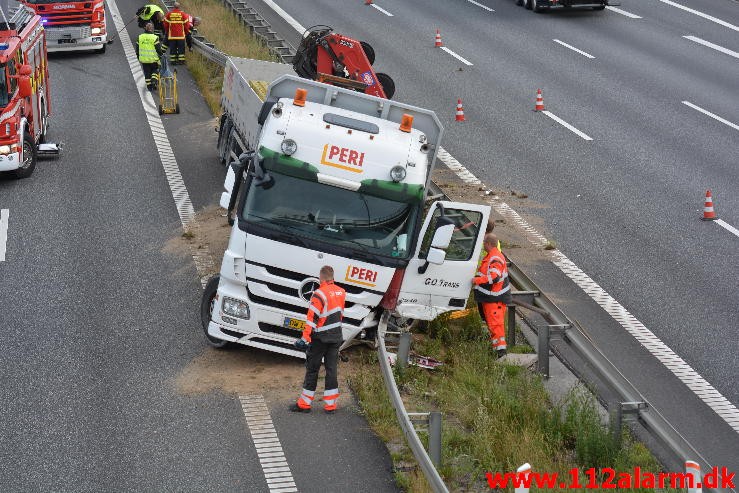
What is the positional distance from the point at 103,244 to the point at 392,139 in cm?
578

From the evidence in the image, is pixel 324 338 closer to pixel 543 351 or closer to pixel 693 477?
pixel 543 351

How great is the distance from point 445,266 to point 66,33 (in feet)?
62.5

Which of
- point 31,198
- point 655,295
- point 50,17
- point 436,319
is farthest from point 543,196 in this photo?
point 50,17

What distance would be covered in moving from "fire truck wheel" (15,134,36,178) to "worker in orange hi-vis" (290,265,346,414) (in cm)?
983

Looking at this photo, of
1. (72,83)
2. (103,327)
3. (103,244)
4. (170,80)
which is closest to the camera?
(103,327)

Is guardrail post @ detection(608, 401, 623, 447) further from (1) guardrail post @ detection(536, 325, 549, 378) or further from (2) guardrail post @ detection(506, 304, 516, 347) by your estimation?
(2) guardrail post @ detection(506, 304, 516, 347)

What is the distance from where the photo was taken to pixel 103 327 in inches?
569

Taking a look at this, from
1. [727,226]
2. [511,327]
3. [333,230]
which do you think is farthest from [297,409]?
[727,226]

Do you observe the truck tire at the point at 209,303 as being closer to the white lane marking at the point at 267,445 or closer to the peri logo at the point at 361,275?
the white lane marking at the point at 267,445

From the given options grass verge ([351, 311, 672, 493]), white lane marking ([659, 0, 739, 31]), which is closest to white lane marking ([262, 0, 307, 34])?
white lane marking ([659, 0, 739, 31])

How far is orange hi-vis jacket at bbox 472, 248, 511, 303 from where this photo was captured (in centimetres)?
1336

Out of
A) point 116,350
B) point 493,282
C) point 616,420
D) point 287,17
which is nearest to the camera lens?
point 616,420

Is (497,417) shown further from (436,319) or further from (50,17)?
(50,17)

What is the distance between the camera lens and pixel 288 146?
13.1 metres
